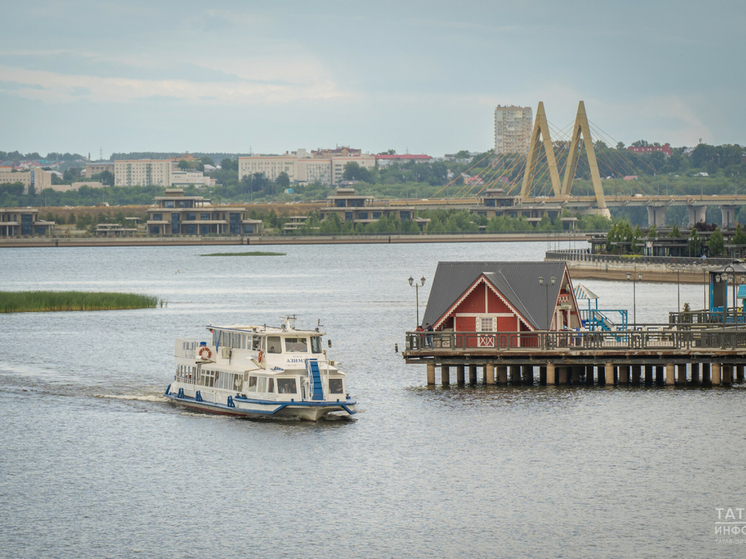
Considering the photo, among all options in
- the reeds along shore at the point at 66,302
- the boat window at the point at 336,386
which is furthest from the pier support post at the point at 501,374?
the reeds along shore at the point at 66,302

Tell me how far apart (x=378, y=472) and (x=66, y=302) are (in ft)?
212

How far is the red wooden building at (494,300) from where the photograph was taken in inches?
2044

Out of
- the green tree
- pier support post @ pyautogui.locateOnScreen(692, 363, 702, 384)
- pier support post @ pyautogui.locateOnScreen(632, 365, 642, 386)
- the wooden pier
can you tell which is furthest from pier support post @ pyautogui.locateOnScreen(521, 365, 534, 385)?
the green tree

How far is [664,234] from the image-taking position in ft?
508

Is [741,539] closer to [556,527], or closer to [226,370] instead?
[556,527]

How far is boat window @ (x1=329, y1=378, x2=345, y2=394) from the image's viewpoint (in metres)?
46.2

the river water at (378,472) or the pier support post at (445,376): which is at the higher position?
the pier support post at (445,376)

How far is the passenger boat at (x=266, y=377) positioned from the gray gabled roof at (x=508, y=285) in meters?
7.28

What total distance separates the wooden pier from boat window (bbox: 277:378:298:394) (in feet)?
20.8

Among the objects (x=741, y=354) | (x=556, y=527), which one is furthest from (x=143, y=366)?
(x=556, y=527)

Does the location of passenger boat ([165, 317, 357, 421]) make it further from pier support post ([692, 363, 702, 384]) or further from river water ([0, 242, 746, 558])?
pier support post ([692, 363, 702, 384])

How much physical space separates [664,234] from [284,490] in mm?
125192

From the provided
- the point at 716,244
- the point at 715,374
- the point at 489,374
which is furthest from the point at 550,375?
the point at 716,244

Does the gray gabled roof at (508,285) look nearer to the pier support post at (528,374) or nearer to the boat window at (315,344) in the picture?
the pier support post at (528,374)
